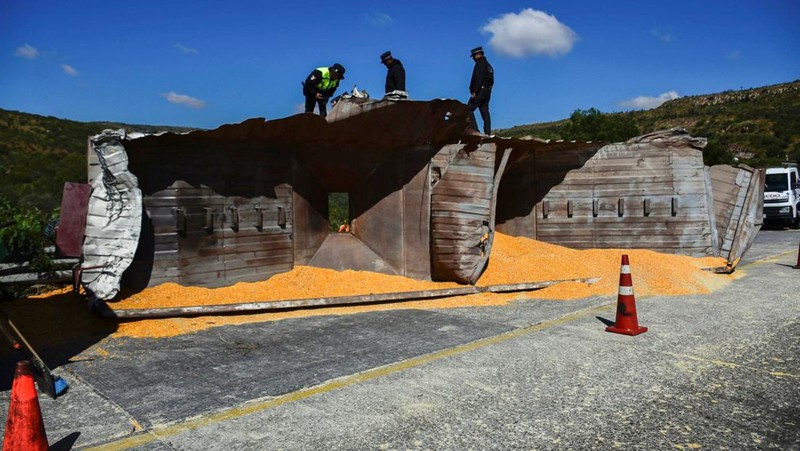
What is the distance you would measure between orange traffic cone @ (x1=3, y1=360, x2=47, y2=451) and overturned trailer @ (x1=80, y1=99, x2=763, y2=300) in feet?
13.5

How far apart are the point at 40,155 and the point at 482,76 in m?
32.7

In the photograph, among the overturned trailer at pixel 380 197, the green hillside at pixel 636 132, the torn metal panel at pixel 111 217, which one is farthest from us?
the green hillside at pixel 636 132

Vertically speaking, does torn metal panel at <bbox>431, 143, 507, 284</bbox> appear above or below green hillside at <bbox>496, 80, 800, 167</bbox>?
below

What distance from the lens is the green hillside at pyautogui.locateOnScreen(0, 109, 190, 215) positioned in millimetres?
22703

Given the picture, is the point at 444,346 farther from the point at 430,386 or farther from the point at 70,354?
the point at 70,354

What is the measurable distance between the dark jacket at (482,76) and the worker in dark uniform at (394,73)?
61.7 inches

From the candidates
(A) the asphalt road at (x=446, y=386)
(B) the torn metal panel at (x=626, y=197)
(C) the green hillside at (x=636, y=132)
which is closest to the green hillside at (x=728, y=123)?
(C) the green hillside at (x=636, y=132)

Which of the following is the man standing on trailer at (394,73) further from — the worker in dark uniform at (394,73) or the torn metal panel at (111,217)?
the torn metal panel at (111,217)

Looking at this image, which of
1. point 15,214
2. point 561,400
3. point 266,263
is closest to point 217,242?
point 266,263

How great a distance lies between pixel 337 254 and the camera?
9.51 meters

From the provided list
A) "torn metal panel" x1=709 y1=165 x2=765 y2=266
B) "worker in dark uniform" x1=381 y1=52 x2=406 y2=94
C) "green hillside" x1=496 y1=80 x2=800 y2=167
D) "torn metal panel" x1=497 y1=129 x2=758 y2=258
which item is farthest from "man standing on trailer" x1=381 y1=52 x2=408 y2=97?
"green hillside" x1=496 y1=80 x2=800 y2=167

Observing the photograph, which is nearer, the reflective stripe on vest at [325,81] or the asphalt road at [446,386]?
the asphalt road at [446,386]

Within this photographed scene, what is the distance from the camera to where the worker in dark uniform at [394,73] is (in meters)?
10.3

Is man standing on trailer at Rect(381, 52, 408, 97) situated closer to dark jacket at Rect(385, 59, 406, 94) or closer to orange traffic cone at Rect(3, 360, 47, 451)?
dark jacket at Rect(385, 59, 406, 94)
